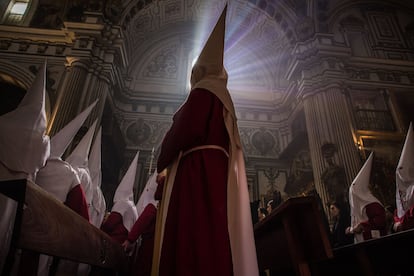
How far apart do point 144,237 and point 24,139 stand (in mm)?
1587

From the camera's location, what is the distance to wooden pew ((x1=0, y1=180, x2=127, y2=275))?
1.14 m

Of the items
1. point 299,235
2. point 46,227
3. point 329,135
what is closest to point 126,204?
point 299,235

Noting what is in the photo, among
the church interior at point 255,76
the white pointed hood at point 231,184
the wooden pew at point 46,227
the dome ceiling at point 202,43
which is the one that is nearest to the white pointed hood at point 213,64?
the white pointed hood at point 231,184

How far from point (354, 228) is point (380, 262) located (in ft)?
6.70

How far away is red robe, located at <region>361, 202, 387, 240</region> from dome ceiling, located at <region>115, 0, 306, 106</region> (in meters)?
6.11

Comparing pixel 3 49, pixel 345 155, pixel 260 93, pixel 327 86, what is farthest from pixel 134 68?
pixel 345 155

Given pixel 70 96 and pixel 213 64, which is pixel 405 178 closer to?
pixel 213 64

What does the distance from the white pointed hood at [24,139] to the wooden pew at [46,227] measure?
0.75 metres

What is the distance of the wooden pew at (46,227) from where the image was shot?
114cm

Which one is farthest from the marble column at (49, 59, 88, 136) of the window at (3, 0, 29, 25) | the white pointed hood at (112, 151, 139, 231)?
the white pointed hood at (112, 151, 139, 231)

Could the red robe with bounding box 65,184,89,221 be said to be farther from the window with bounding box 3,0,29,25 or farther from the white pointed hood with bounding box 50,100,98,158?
the window with bounding box 3,0,29,25

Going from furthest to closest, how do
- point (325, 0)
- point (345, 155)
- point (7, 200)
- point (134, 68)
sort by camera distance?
point (134, 68) → point (325, 0) → point (345, 155) → point (7, 200)

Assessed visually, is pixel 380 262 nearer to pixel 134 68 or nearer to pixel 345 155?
pixel 345 155

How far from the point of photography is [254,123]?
31.8 feet
